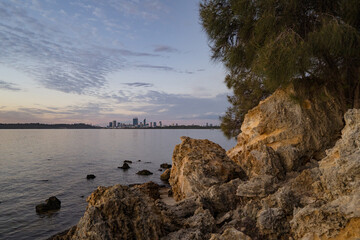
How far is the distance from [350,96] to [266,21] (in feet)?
18.6

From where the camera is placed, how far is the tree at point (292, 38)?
10.6 metres

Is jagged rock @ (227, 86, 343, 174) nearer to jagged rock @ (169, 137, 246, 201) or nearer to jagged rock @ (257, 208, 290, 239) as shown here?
jagged rock @ (169, 137, 246, 201)

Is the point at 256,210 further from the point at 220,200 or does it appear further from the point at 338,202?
the point at 338,202

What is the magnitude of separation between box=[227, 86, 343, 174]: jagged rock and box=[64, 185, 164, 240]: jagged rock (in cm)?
598

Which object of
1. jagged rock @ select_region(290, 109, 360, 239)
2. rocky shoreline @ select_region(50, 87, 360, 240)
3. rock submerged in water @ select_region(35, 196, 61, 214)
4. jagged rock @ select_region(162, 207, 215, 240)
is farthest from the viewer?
rock submerged in water @ select_region(35, 196, 61, 214)

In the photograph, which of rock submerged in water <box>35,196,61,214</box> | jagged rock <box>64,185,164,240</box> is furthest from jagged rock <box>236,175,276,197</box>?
rock submerged in water <box>35,196,61,214</box>

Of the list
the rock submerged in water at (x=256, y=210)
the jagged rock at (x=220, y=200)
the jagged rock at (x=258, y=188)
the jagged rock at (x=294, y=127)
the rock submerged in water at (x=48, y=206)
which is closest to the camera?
the rock submerged in water at (x=256, y=210)

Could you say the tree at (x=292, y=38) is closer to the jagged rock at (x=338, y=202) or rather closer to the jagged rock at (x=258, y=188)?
the jagged rock at (x=338, y=202)

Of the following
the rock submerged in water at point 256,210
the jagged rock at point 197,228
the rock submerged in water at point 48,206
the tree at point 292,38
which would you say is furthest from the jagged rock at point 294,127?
the rock submerged in water at point 48,206

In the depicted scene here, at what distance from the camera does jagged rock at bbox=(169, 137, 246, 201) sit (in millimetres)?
10344

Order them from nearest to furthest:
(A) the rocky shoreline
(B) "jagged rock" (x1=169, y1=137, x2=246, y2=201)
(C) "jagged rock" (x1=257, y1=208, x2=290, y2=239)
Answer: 1. (A) the rocky shoreline
2. (C) "jagged rock" (x1=257, y1=208, x2=290, y2=239)
3. (B) "jagged rock" (x1=169, y1=137, x2=246, y2=201)

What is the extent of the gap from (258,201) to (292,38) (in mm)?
7604

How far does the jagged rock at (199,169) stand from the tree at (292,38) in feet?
15.4

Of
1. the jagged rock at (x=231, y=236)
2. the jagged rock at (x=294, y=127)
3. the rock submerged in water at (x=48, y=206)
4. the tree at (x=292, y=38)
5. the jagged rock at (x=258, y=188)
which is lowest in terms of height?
the rock submerged in water at (x=48, y=206)
